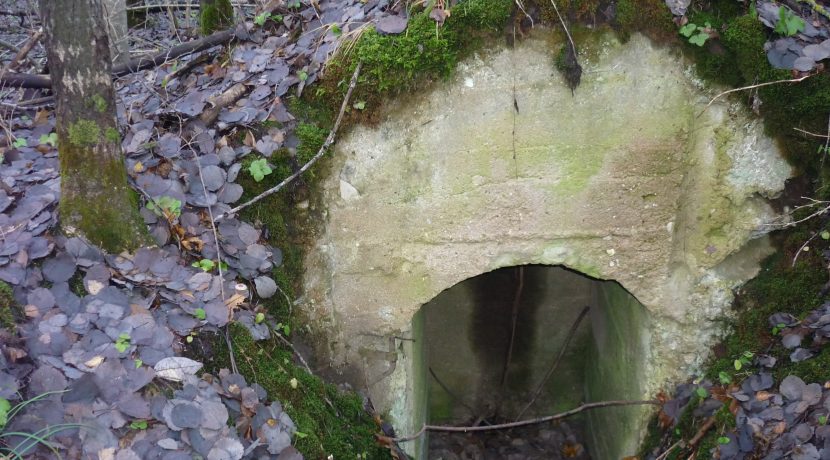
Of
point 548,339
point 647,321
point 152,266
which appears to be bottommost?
point 548,339

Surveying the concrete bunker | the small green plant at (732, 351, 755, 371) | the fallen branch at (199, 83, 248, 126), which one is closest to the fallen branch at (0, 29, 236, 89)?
the fallen branch at (199, 83, 248, 126)

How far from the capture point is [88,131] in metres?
2.30

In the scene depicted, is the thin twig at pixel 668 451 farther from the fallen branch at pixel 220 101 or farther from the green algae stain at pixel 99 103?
the green algae stain at pixel 99 103

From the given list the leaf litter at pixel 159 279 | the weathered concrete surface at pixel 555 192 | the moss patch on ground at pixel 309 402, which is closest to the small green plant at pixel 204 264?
the leaf litter at pixel 159 279

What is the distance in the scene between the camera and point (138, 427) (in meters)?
2.09

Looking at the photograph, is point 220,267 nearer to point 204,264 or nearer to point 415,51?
point 204,264

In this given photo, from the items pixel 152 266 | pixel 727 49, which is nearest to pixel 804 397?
pixel 727 49

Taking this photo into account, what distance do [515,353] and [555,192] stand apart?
2489 mm

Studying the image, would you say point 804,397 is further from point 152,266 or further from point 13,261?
point 13,261

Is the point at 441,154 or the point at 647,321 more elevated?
the point at 441,154

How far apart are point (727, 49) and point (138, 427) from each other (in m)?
2.77

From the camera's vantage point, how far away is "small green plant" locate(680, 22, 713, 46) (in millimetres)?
2643

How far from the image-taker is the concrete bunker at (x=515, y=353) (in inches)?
187

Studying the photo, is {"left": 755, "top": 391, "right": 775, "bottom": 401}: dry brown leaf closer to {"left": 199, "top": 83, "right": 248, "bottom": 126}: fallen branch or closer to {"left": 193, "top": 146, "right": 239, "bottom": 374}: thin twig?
{"left": 193, "top": 146, "right": 239, "bottom": 374}: thin twig
